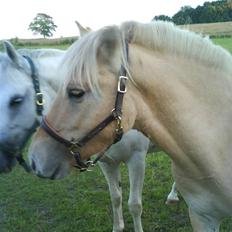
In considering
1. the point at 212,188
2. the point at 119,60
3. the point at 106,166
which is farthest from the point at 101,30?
the point at 106,166

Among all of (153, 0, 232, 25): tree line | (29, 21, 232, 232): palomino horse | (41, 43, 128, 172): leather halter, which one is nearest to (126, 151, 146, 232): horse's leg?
(29, 21, 232, 232): palomino horse

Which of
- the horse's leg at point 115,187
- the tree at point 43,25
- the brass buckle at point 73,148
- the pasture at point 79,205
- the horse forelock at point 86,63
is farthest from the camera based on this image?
the tree at point 43,25

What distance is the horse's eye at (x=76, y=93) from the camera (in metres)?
2.15

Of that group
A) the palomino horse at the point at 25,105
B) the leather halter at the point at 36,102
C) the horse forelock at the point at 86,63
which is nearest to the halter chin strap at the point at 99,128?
the horse forelock at the point at 86,63

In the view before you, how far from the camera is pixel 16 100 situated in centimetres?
333

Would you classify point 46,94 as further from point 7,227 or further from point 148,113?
point 7,227

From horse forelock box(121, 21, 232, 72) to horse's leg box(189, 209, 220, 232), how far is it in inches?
44.6

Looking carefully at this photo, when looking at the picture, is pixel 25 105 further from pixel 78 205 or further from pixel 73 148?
pixel 78 205

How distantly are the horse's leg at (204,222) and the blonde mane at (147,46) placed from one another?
1128mm

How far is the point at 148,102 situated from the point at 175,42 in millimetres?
409

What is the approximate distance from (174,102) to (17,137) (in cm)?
168

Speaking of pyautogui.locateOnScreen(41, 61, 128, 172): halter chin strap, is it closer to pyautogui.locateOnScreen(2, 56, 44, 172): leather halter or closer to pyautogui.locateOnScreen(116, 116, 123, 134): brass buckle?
pyautogui.locateOnScreen(116, 116, 123, 134): brass buckle

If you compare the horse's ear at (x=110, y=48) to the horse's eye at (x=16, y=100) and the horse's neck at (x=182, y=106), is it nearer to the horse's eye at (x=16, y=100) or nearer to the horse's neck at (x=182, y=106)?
the horse's neck at (x=182, y=106)

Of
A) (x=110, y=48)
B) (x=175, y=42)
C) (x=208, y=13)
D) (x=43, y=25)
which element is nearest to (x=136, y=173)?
(x=175, y=42)
